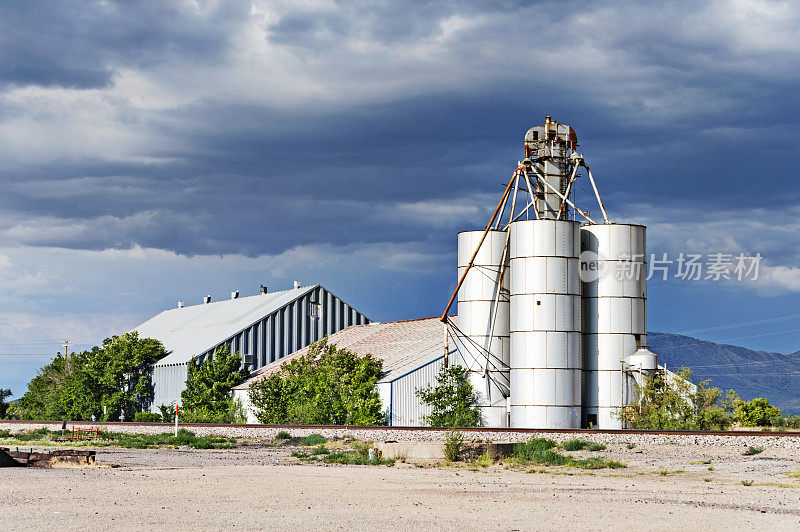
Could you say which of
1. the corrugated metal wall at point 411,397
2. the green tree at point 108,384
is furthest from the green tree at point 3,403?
the corrugated metal wall at point 411,397

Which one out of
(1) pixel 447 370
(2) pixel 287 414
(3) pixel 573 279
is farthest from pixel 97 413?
(3) pixel 573 279

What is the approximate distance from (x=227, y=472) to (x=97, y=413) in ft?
130

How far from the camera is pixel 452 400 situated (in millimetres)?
44438

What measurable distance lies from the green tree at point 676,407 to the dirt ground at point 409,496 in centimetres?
778

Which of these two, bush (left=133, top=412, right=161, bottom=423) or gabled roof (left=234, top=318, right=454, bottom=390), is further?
bush (left=133, top=412, right=161, bottom=423)

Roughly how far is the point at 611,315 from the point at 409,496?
24491 mm

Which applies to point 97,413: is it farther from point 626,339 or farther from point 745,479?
point 745,479

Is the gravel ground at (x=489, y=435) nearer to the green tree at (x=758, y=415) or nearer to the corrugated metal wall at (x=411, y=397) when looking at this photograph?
the corrugated metal wall at (x=411, y=397)

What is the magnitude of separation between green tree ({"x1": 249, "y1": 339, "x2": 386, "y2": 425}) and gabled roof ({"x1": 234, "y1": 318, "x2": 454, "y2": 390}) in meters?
1.11

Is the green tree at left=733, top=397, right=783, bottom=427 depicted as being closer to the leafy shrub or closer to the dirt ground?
the dirt ground

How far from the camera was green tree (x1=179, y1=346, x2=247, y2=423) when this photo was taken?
179 feet

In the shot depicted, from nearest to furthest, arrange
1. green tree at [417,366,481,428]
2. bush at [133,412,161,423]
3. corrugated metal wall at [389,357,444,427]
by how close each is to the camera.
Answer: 1. green tree at [417,366,481,428]
2. corrugated metal wall at [389,357,444,427]
3. bush at [133,412,161,423]

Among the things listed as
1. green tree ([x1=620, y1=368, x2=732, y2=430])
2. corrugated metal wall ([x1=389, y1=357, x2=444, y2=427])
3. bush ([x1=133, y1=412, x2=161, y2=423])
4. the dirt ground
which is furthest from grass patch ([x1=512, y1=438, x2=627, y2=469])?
bush ([x1=133, y1=412, x2=161, y2=423])

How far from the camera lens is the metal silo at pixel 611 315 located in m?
42.2
